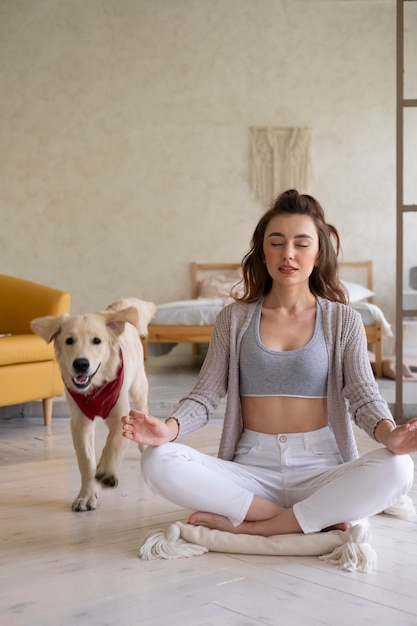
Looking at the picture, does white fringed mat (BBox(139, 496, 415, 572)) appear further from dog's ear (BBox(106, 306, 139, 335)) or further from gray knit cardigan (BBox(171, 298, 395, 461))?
dog's ear (BBox(106, 306, 139, 335))

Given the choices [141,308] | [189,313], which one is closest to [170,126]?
[189,313]

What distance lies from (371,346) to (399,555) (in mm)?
4288

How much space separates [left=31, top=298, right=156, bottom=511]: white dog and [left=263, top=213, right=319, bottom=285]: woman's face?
Result: 562 millimetres

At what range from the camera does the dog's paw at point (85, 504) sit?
8.07ft

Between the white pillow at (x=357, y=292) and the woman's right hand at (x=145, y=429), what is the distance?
4293 millimetres

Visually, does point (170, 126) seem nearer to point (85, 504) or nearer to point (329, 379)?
point (85, 504)

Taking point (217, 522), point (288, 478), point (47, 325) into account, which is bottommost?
point (217, 522)

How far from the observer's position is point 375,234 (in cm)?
674

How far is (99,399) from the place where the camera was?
8.26 ft

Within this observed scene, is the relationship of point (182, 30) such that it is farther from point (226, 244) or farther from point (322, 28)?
point (226, 244)

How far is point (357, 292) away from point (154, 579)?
467cm

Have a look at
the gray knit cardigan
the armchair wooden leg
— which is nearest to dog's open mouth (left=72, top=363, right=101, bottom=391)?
the gray knit cardigan

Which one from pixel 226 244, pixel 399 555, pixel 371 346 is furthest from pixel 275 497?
pixel 226 244

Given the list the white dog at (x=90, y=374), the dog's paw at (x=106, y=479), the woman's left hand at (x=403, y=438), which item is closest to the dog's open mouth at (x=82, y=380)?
the white dog at (x=90, y=374)
